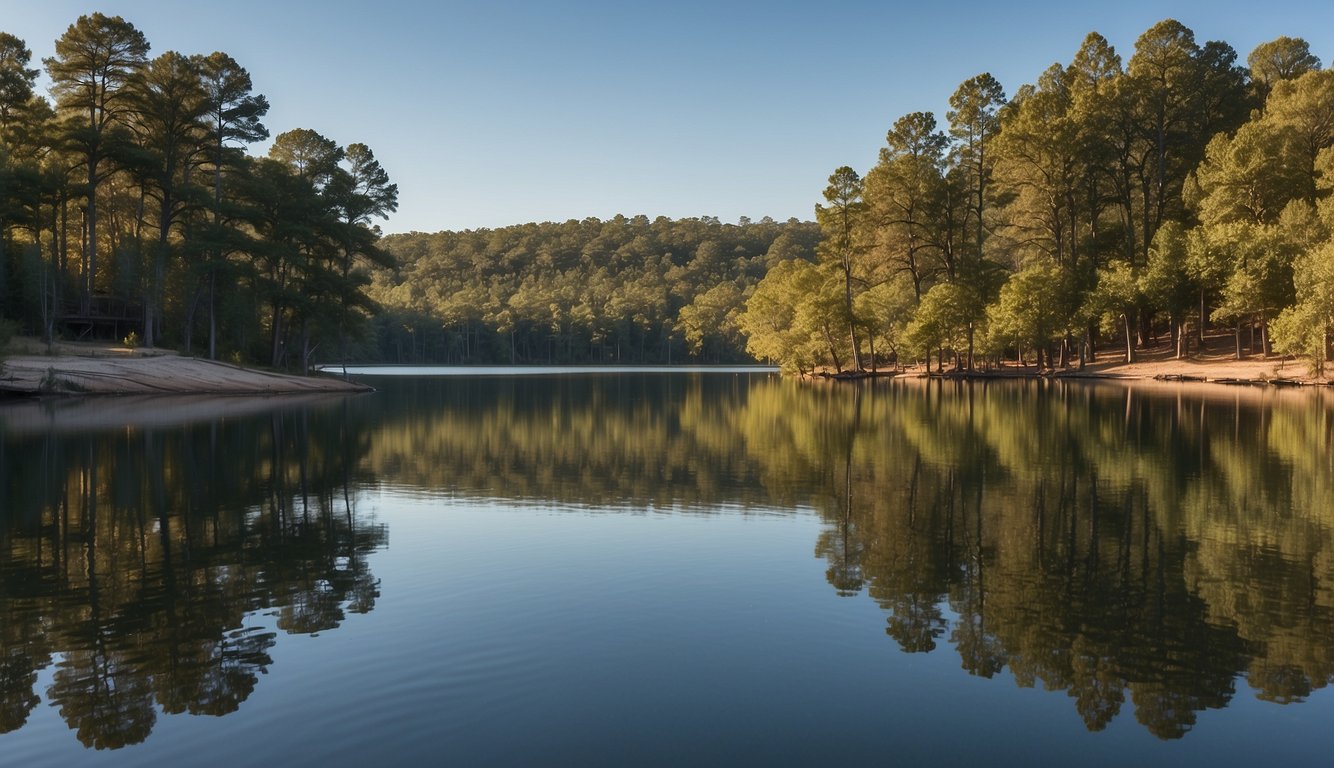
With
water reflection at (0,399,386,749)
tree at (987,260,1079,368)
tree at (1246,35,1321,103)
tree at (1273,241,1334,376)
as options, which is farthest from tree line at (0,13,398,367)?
tree at (1246,35,1321,103)

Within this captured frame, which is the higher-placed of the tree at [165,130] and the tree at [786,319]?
the tree at [165,130]

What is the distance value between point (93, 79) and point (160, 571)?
182ft

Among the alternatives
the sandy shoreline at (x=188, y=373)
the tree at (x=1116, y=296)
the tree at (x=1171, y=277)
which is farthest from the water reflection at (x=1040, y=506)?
the tree at (x=1116, y=296)

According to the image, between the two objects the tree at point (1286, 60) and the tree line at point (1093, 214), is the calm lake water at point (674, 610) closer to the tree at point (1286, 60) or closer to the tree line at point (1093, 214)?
the tree line at point (1093, 214)

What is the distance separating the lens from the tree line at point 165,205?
5453 cm

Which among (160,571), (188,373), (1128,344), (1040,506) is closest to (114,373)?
(188,373)

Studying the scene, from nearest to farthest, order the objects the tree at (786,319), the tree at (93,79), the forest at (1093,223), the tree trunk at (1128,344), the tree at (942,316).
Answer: the tree at (93,79), the forest at (1093,223), the tree trunk at (1128,344), the tree at (942,316), the tree at (786,319)

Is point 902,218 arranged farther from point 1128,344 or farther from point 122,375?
point 122,375

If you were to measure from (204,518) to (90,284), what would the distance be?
50367 mm

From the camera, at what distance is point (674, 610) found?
1102 cm

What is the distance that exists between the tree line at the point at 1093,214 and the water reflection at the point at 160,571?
55762 mm

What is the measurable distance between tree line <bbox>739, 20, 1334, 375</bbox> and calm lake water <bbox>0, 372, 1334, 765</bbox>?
43.3 meters

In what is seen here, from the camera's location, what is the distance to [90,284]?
57.3m

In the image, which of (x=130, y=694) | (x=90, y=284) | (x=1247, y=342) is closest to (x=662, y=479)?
(x=130, y=694)
